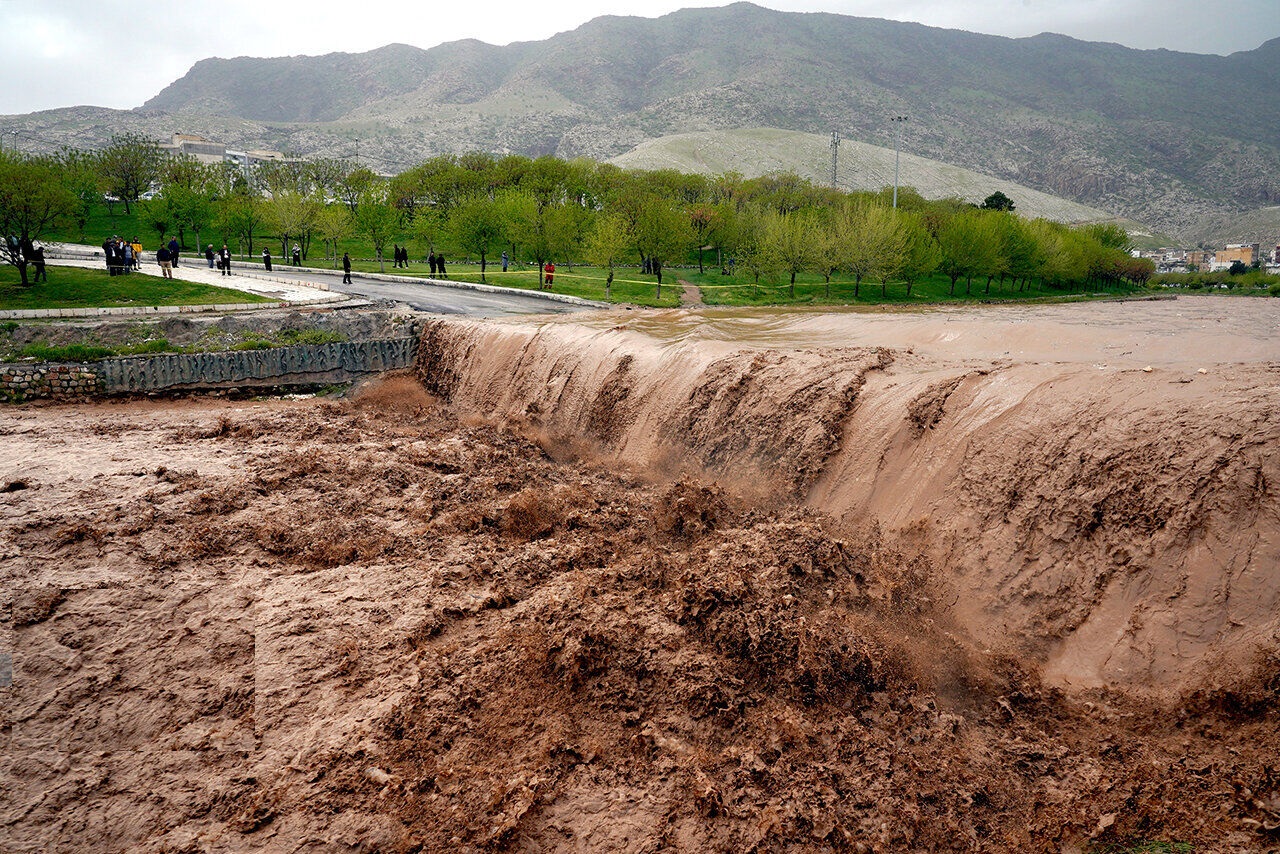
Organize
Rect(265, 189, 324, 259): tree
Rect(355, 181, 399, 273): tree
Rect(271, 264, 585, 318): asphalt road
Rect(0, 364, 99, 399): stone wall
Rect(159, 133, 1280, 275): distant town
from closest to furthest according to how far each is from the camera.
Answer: Rect(0, 364, 99, 399): stone wall < Rect(271, 264, 585, 318): asphalt road < Rect(355, 181, 399, 273): tree < Rect(265, 189, 324, 259): tree < Rect(159, 133, 1280, 275): distant town

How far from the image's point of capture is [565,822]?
20.0 feet

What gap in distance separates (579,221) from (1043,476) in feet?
152

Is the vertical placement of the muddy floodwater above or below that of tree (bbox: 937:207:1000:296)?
below

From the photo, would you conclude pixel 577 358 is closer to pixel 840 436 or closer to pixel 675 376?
pixel 675 376

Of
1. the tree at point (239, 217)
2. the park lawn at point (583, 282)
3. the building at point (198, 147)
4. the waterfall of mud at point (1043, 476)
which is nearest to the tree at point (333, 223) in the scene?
the park lawn at point (583, 282)

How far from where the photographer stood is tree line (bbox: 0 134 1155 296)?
4306 centimetres

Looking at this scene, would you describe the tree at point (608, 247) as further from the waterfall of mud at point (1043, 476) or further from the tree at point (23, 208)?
the waterfall of mud at point (1043, 476)

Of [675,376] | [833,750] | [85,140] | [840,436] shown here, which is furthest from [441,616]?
[85,140]

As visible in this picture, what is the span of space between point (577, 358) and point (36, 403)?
15.9 m

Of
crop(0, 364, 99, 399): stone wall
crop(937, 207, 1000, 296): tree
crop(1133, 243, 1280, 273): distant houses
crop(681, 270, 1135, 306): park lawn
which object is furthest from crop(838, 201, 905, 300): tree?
crop(1133, 243, 1280, 273): distant houses

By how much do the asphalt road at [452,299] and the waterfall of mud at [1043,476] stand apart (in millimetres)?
16430

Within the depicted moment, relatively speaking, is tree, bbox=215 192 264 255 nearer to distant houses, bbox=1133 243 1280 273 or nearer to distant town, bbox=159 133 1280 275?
distant town, bbox=159 133 1280 275

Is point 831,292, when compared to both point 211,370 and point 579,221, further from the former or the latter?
point 211,370

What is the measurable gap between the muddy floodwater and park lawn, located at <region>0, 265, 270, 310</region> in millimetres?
15890
